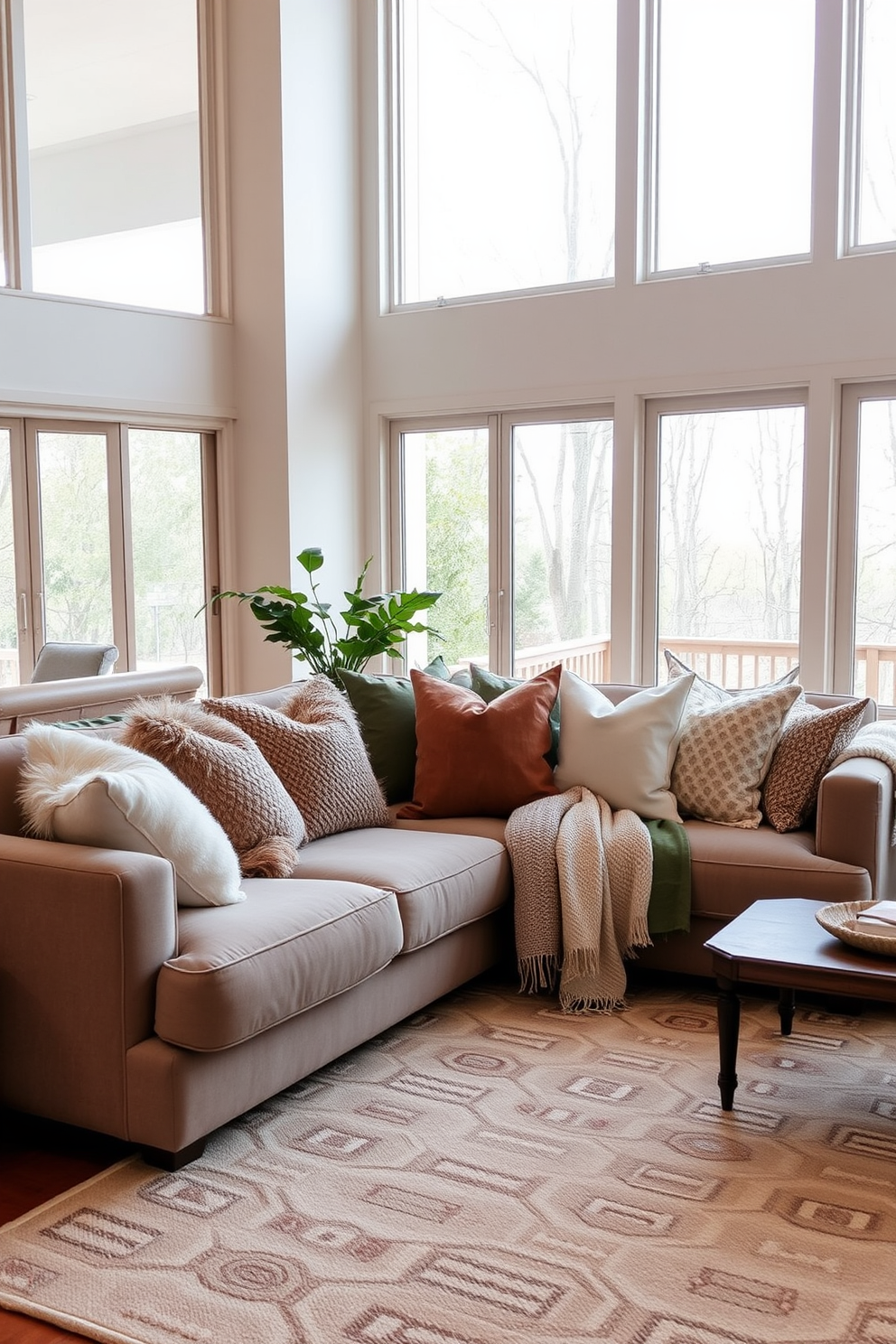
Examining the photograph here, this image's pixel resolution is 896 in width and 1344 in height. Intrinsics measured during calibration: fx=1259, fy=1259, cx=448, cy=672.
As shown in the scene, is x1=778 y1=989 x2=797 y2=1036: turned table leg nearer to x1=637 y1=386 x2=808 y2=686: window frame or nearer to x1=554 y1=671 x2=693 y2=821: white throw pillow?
x1=554 y1=671 x2=693 y2=821: white throw pillow

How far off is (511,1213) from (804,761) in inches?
74.2

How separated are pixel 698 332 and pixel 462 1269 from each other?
444 centimetres

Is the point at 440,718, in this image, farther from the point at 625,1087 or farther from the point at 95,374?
the point at 95,374

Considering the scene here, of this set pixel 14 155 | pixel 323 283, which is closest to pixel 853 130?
pixel 323 283

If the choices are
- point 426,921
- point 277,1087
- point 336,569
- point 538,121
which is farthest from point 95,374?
point 277,1087

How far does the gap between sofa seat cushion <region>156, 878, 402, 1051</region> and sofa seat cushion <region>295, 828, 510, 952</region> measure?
10cm

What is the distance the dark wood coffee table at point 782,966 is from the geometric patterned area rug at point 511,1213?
0.22 meters

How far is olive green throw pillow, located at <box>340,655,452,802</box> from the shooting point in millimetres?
4168

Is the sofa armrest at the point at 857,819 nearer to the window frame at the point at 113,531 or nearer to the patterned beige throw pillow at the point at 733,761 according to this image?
the patterned beige throw pillow at the point at 733,761

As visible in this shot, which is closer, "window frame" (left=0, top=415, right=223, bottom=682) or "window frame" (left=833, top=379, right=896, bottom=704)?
"window frame" (left=833, top=379, right=896, bottom=704)

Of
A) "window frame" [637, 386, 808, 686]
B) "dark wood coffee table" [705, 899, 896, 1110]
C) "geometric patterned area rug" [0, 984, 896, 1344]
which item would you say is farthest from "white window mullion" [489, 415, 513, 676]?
"dark wood coffee table" [705, 899, 896, 1110]

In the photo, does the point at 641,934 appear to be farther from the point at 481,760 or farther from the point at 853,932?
the point at 853,932

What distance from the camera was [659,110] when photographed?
19.1ft

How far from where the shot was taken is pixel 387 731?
4.18 meters
